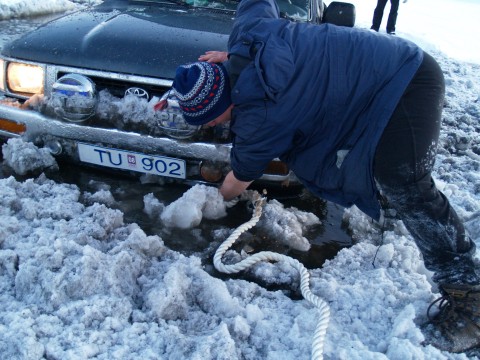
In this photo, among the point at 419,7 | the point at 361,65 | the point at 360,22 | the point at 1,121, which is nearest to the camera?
the point at 361,65

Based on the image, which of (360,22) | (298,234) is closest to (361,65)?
(298,234)

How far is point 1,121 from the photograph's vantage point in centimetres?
300

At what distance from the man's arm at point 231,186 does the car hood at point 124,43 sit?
730 mm

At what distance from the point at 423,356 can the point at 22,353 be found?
63.9 inches

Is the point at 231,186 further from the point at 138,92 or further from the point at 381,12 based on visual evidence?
the point at 381,12

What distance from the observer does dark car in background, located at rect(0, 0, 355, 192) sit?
2.75 m

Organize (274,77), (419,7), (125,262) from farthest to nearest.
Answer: (419,7)
(125,262)
(274,77)

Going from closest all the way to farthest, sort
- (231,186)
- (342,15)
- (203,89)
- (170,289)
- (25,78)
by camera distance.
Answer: (203,89) → (170,289) → (231,186) → (25,78) → (342,15)

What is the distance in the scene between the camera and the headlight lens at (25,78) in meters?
2.94

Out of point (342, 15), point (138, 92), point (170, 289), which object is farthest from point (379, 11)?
point (170, 289)

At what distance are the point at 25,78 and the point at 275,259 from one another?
2.06 meters

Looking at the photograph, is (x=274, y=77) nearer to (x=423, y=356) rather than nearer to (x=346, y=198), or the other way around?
(x=346, y=198)

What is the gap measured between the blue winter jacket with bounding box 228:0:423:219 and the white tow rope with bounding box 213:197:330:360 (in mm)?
543

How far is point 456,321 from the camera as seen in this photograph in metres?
2.11
